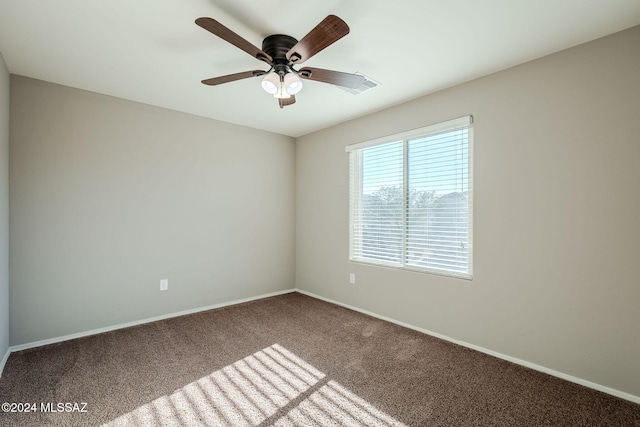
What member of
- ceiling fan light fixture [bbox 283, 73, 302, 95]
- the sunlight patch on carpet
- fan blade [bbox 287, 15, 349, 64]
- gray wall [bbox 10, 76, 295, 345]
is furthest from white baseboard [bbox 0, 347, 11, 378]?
fan blade [bbox 287, 15, 349, 64]

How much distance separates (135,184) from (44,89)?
1.12 m

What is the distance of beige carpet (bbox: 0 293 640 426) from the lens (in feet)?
5.97

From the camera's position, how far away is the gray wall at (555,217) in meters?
2.01

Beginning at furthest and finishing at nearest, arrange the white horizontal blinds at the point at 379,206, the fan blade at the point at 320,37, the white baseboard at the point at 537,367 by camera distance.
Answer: the white horizontal blinds at the point at 379,206
the white baseboard at the point at 537,367
the fan blade at the point at 320,37

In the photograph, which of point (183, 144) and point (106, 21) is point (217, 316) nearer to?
point (183, 144)

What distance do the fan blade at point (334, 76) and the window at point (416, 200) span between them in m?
1.28

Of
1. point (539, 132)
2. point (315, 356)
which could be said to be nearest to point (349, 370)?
point (315, 356)

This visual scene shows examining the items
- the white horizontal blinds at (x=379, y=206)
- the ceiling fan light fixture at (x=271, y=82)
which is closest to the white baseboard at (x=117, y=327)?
the white horizontal blinds at (x=379, y=206)

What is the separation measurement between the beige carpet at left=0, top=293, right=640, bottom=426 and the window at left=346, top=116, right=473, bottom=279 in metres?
0.86

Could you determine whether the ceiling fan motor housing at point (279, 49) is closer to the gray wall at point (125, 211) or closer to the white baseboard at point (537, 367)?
the gray wall at point (125, 211)

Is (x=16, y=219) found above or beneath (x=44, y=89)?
beneath

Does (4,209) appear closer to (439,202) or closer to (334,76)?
(334,76)

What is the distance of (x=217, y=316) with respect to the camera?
11.7 ft

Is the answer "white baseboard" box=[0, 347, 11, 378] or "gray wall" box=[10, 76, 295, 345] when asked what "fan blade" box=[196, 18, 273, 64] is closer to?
"gray wall" box=[10, 76, 295, 345]
